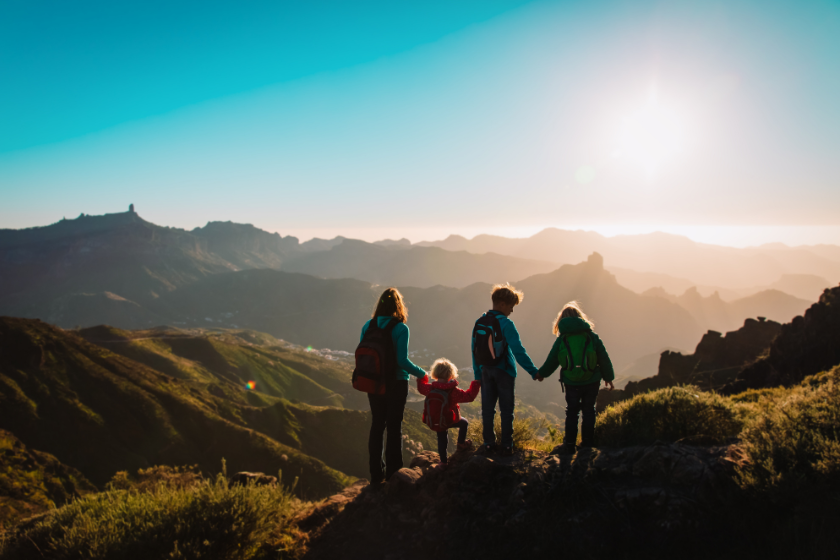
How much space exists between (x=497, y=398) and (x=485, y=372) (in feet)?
1.65

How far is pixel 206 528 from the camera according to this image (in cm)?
471

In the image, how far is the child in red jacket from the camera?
584 cm

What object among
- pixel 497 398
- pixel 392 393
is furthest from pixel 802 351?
pixel 392 393

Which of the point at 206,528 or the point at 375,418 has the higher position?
the point at 375,418

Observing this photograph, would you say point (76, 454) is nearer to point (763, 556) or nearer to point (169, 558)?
point (169, 558)

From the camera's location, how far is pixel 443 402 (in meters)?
5.84

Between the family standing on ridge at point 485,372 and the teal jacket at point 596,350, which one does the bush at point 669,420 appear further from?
the teal jacket at point 596,350

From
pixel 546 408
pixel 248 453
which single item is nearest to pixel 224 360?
pixel 248 453

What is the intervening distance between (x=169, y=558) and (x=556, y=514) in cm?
451

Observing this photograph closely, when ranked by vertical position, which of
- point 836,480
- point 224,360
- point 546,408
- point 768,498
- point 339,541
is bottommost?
point 546,408

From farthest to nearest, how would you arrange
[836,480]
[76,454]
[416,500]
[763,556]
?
[76,454], [416,500], [836,480], [763,556]

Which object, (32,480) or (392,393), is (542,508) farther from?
(32,480)

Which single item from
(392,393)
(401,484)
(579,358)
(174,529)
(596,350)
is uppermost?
(596,350)

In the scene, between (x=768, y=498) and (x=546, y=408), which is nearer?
(x=768, y=498)
